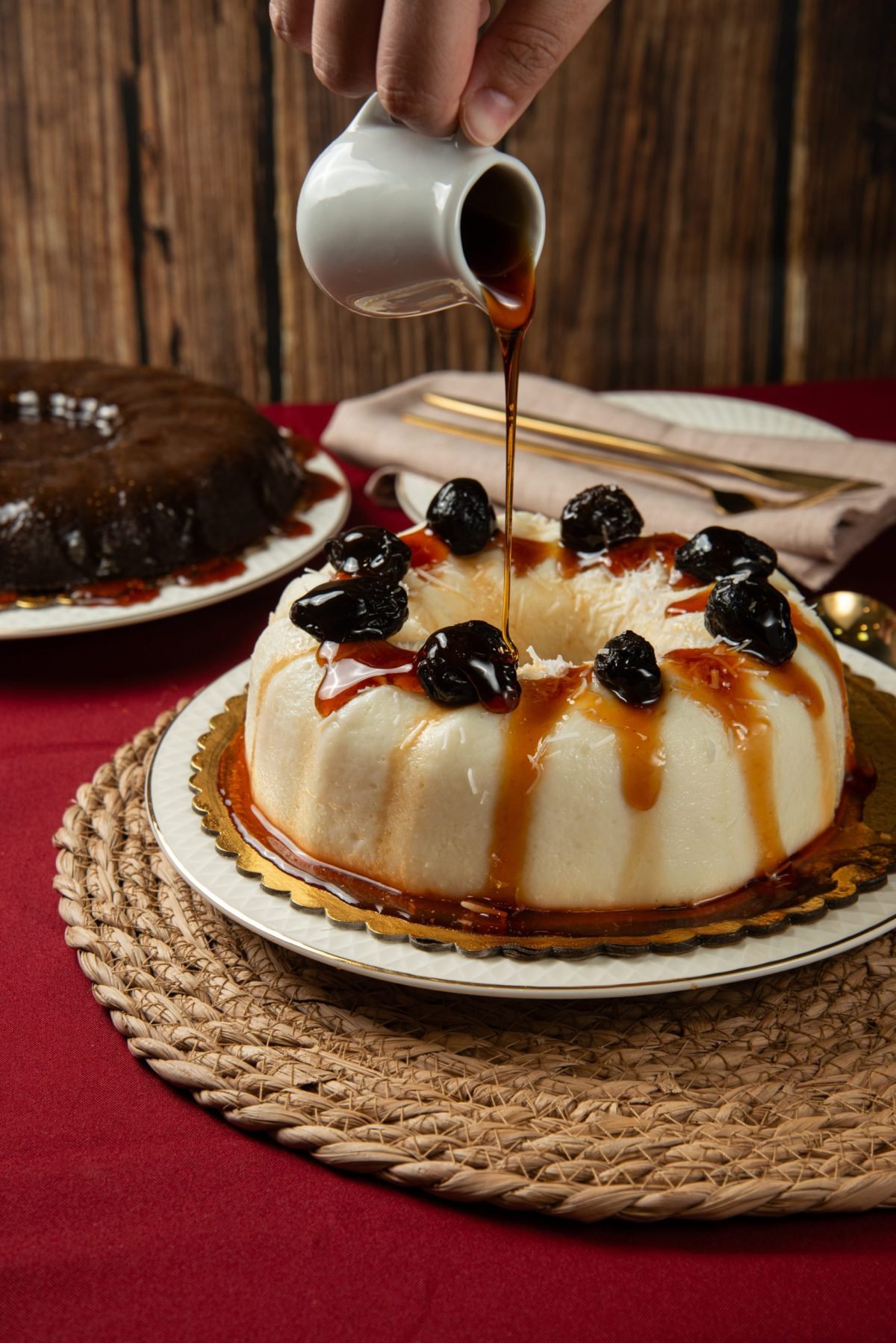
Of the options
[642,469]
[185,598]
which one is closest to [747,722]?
[185,598]

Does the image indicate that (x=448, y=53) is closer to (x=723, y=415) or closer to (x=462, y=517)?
(x=462, y=517)

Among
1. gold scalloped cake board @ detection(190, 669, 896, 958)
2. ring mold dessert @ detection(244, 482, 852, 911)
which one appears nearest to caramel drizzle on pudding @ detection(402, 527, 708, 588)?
ring mold dessert @ detection(244, 482, 852, 911)

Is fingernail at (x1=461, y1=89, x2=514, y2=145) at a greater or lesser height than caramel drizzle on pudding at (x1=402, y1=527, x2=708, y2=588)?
greater

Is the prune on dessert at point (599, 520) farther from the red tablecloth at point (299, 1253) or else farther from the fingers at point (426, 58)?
the red tablecloth at point (299, 1253)

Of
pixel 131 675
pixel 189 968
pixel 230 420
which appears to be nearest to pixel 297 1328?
pixel 189 968

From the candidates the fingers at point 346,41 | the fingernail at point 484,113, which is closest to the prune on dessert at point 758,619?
the fingernail at point 484,113

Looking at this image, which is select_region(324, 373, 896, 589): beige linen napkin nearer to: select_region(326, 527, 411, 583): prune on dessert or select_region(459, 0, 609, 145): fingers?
select_region(326, 527, 411, 583): prune on dessert

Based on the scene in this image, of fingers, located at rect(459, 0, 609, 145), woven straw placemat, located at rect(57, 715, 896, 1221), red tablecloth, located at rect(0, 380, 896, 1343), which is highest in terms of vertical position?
fingers, located at rect(459, 0, 609, 145)
